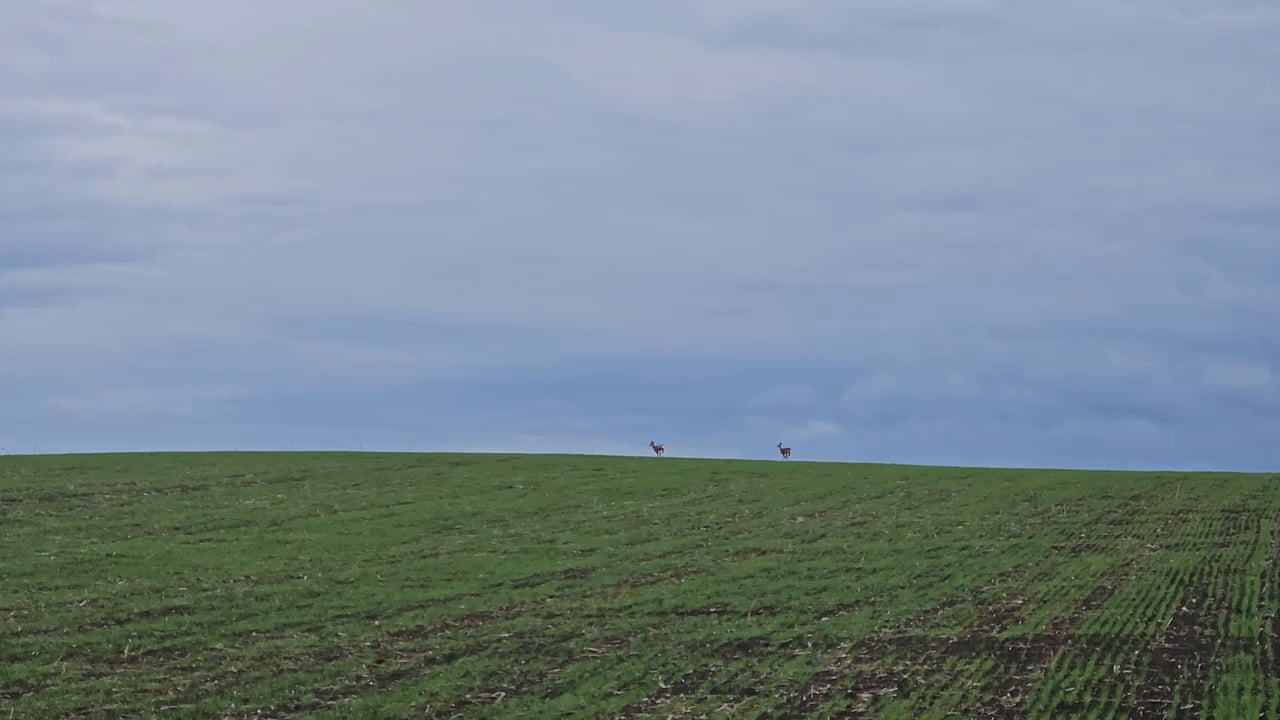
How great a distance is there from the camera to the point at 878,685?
69.8 ft

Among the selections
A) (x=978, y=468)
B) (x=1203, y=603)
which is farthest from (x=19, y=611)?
(x=978, y=468)

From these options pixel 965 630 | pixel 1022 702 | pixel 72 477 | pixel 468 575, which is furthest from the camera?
pixel 72 477

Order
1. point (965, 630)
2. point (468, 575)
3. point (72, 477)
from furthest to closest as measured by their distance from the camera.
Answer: point (72, 477) < point (468, 575) < point (965, 630)

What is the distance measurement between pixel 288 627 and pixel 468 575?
6797 millimetres

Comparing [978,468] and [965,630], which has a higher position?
[978,468]

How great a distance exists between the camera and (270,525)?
1624 inches

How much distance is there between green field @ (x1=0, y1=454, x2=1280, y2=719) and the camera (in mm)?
20969

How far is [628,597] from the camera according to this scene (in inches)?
1176

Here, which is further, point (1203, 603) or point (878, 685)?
point (1203, 603)

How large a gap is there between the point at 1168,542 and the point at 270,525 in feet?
88.8

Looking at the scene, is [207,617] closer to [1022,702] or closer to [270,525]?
[270,525]

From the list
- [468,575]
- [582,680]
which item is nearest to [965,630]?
[582,680]

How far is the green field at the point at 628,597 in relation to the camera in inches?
826

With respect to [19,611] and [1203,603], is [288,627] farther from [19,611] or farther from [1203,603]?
[1203,603]
